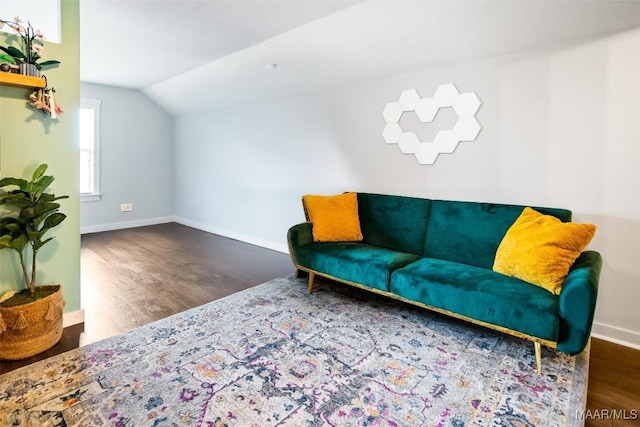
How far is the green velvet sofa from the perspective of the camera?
1857mm

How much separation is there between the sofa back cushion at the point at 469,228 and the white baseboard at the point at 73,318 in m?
2.67

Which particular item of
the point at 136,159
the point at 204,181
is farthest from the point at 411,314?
the point at 136,159

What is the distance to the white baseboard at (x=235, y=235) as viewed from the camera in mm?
4539

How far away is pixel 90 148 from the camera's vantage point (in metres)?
5.27

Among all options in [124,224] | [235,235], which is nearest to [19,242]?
[235,235]

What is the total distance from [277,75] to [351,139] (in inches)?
43.8

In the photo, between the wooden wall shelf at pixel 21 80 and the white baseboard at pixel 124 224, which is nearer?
the wooden wall shelf at pixel 21 80

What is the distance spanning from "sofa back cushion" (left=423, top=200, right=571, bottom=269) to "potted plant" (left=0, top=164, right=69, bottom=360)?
2.68m

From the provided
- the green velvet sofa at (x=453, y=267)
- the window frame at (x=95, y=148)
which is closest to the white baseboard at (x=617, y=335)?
the green velvet sofa at (x=453, y=267)

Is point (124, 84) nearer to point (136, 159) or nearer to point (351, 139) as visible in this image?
point (136, 159)

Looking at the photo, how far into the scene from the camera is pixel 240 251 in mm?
4449

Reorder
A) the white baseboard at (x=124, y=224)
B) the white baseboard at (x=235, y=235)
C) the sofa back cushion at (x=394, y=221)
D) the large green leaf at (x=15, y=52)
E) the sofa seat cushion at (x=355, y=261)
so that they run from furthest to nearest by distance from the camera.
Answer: the white baseboard at (x=124, y=224) → the white baseboard at (x=235, y=235) → the sofa back cushion at (x=394, y=221) → the sofa seat cushion at (x=355, y=261) → the large green leaf at (x=15, y=52)

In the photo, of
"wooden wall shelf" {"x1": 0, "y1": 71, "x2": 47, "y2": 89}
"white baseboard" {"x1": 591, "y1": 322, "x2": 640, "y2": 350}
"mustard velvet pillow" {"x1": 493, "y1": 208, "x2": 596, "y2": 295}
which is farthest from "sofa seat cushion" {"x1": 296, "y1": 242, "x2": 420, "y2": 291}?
"wooden wall shelf" {"x1": 0, "y1": 71, "x2": 47, "y2": 89}

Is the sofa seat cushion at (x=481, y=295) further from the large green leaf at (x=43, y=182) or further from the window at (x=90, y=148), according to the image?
the window at (x=90, y=148)
